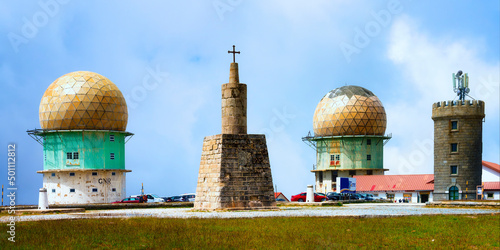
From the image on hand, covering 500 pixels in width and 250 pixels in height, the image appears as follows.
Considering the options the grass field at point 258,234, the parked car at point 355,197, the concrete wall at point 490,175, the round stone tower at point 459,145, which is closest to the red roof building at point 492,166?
the concrete wall at point 490,175

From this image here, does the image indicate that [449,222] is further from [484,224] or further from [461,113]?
[461,113]

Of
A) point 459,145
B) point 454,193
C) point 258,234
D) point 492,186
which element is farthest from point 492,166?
point 258,234

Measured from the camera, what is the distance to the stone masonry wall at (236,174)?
3338cm

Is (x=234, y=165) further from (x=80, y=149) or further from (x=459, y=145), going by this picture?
(x=80, y=149)

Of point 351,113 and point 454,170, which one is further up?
point 351,113

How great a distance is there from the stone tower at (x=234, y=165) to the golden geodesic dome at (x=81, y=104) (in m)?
29.0

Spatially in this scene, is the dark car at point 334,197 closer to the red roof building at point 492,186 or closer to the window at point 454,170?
the window at point 454,170

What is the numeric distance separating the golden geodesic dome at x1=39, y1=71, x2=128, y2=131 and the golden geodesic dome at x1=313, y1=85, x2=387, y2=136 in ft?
86.7

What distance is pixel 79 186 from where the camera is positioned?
6250cm

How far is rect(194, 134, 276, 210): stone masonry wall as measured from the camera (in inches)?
1314

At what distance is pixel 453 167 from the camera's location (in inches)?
2168

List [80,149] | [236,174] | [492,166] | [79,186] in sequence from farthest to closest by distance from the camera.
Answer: [492,166] → [80,149] → [79,186] → [236,174]

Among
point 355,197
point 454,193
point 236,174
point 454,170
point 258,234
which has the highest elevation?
point 236,174

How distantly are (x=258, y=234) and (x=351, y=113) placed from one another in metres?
54.9
